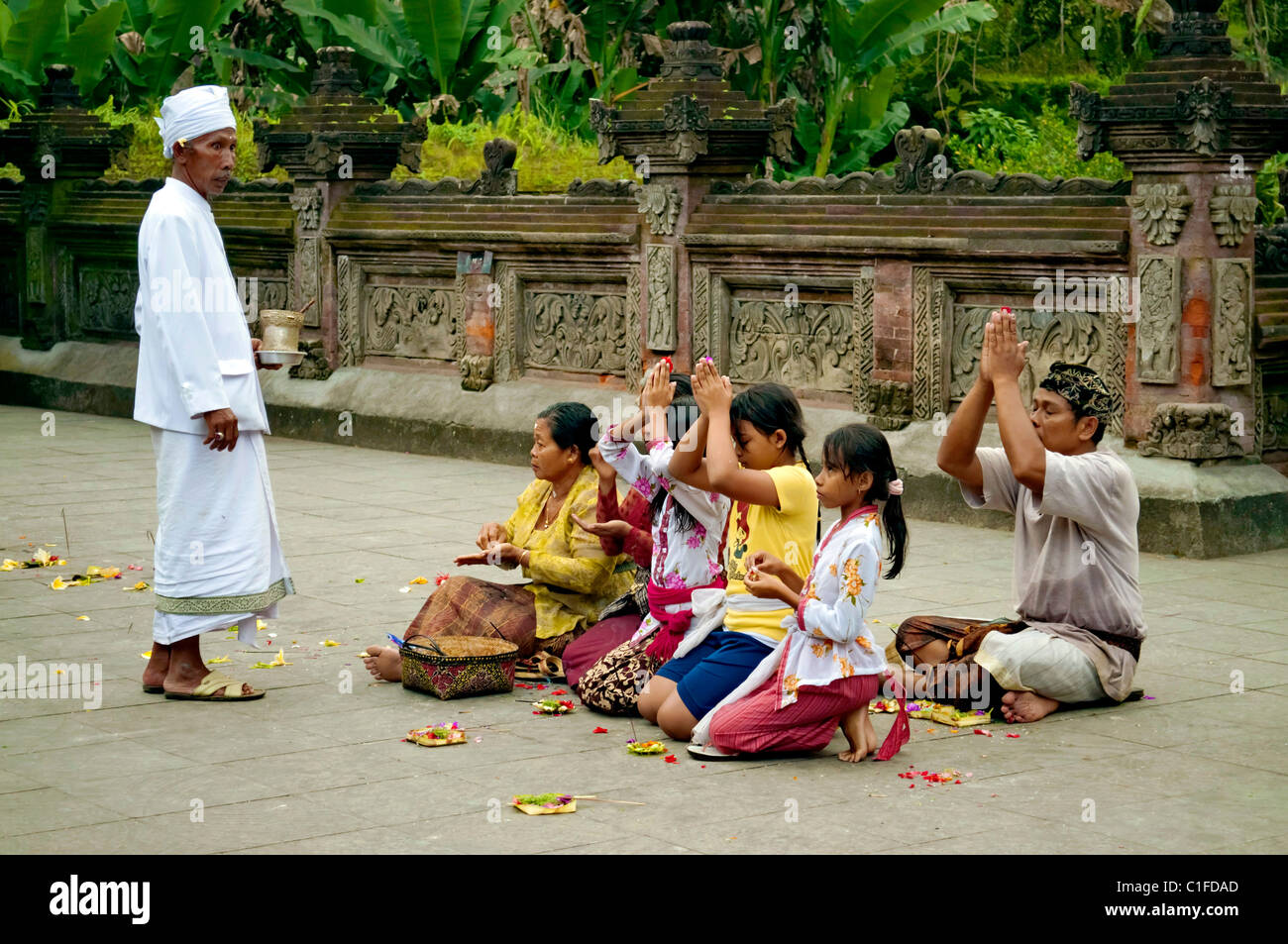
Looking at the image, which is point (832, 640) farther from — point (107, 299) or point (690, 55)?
point (107, 299)

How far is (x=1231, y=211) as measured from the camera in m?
9.67

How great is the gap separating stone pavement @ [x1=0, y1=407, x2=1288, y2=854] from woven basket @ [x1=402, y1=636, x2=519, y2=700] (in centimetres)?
8

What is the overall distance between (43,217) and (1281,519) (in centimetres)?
1271

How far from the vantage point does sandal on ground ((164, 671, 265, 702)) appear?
655 cm

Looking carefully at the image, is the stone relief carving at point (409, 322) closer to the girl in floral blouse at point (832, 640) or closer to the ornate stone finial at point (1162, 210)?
the ornate stone finial at point (1162, 210)

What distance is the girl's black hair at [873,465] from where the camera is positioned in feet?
18.7

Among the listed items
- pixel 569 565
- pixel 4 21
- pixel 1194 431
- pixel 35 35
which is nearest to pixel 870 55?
pixel 1194 431

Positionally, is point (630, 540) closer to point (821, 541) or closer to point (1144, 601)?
point (821, 541)

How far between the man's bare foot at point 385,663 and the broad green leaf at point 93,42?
14.9 metres

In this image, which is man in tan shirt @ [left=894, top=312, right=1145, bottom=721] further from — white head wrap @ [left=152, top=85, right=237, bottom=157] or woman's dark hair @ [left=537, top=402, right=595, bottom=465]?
white head wrap @ [left=152, top=85, right=237, bottom=157]

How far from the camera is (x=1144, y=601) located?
8398mm

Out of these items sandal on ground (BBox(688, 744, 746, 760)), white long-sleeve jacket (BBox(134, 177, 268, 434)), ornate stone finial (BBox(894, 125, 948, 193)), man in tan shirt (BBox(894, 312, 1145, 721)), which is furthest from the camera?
ornate stone finial (BBox(894, 125, 948, 193))

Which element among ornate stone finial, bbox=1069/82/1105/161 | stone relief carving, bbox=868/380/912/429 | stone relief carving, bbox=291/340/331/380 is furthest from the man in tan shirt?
stone relief carving, bbox=291/340/331/380

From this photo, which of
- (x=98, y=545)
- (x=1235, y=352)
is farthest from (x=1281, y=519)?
(x=98, y=545)
